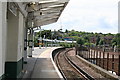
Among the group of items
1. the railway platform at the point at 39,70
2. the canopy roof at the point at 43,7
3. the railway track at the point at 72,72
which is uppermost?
the canopy roof at the point at 43,7

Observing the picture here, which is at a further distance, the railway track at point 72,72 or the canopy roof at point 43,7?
the railway track at point 72,72

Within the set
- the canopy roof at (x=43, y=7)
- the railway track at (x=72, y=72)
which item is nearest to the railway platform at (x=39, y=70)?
the railway track at (x=72, y=72)

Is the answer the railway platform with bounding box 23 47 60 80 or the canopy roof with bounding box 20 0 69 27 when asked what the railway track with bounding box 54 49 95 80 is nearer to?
the railway platform with bounding box 23 47 60 80

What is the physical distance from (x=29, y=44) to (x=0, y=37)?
15084 millimetres

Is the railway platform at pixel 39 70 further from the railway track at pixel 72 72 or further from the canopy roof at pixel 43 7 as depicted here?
the canopy roof at pixel 43 7

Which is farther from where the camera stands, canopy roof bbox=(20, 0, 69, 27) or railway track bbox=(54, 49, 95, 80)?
railway track bbox=(54, 49, 95, 80)

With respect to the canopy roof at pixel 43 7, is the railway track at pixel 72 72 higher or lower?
lower

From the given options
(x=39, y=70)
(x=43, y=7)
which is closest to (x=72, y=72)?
(x=39, y=70)

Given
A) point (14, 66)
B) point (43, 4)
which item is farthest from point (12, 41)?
point (43, 4)

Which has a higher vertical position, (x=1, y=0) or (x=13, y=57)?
(x=1, y=0)

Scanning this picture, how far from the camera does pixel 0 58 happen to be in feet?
13.9

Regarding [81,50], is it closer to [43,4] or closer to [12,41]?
[43,4]

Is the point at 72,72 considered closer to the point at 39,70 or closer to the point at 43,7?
the point at 39,70

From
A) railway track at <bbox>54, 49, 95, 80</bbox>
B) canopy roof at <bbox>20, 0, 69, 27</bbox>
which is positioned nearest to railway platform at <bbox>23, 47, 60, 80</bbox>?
railway track at <bbox>54, 49, 95, 80</bbox>
